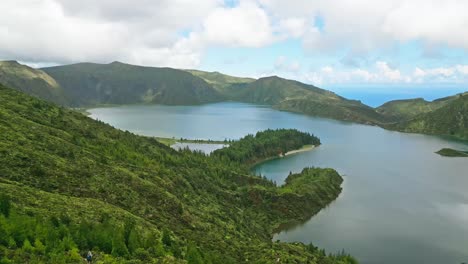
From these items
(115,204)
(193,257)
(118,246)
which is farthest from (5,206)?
(115,204)

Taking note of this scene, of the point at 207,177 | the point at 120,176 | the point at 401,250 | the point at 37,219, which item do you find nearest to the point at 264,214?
the point at 207,177

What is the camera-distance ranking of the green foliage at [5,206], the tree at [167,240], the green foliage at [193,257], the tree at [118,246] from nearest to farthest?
the green foliage at [5,206], the tree at [118,246], the green foliage at [193,257], the tree at [167,240]

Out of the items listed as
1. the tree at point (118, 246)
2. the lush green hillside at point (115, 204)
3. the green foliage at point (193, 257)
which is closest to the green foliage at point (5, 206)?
the lush green hillside at point (115, 204)

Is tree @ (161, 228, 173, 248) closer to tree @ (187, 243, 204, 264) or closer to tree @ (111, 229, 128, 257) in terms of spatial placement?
tree @ (187, 243, 204, 264)

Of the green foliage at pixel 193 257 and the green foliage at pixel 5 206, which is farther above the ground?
the green foliage at pixel 5 206

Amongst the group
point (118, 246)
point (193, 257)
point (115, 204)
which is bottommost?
point (193, 257)

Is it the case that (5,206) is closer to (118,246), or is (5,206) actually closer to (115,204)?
(118,246)

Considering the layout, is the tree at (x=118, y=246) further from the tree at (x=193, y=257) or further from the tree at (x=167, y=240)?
the tree at (x=167, y=240)

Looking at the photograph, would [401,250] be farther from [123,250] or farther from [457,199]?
[123,250]
